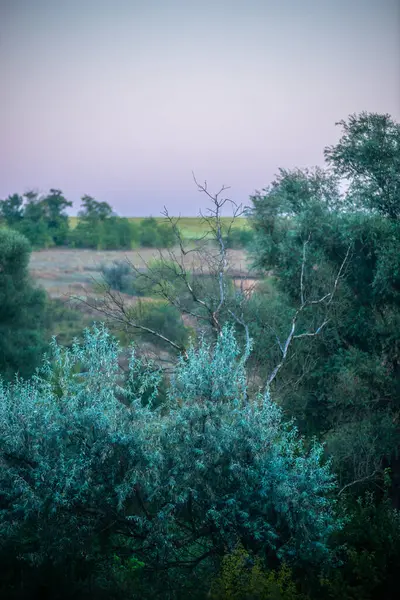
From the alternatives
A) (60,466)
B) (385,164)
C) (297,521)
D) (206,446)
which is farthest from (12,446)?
(385,164)

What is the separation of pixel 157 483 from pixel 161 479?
7cm

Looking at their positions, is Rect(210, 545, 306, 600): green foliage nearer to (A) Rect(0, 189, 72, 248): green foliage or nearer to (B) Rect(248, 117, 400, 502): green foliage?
(B) Rect(248, 117, 400, 502): green foliage

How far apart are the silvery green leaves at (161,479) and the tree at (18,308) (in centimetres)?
1893

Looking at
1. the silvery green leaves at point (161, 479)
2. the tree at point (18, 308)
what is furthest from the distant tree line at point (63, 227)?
the silvery green leaves at point (161, 479)

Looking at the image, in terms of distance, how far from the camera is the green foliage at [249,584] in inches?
194

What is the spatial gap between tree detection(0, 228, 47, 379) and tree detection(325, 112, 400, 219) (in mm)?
14159

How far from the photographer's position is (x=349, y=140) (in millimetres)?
16781

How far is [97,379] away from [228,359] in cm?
145

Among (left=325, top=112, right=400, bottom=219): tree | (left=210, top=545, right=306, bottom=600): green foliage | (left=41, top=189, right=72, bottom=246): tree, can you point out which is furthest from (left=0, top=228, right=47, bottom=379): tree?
(left=41, top=189, right=72, bottom=246): tree

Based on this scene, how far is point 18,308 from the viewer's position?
27.0m

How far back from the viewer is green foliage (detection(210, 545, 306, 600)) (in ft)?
16.2

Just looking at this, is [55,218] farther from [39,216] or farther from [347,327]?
[347,327]

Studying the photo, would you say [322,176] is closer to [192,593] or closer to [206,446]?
[206,446]

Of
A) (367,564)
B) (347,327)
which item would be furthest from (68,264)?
(367,564)
